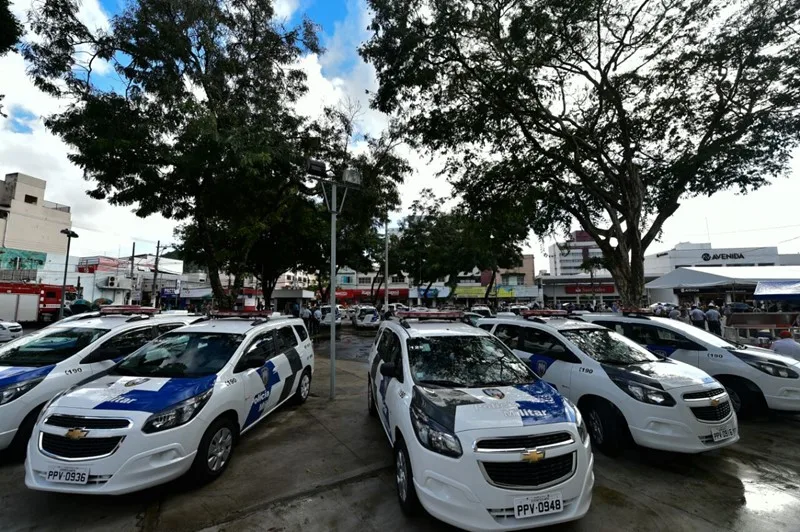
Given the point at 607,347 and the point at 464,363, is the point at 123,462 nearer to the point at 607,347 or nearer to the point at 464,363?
the point at 464,363

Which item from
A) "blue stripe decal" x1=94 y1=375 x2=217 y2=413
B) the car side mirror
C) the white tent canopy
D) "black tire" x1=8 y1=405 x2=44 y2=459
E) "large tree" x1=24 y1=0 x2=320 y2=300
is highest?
"large tree" x1=24 y1=0 x2=320 y2=300

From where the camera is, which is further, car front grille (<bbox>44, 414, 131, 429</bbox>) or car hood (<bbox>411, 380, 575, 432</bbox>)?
car front grille (<bbox>44, 414, 131, 429</bbox>)

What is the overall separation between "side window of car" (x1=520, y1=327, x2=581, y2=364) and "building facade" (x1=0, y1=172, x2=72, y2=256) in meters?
49.6

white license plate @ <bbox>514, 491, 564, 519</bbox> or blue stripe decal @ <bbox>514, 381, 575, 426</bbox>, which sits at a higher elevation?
blue stripe decal @ <bbox>514, 381, 575, 426</bbox>

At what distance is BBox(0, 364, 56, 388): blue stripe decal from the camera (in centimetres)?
443

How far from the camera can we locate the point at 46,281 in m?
34.8

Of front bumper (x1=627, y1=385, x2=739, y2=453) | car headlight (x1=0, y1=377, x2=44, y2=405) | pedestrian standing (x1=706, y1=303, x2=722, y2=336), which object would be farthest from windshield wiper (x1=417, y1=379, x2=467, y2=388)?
pedestrian standing (x1=706, y1=303, x2=722, y2=336)

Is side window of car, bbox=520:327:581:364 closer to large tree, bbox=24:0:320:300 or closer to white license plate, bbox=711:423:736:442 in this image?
white license plate, bbox=711:423:736:442

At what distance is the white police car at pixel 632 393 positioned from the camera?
4.31 meters

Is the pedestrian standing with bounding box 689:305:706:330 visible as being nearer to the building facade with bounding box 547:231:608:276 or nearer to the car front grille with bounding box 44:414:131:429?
the car front grille with bounding box 44:414:131:429

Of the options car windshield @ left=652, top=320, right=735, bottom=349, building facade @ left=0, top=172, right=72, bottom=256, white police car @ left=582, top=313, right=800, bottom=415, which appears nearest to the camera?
white police car @ left=582, top=313, right=800, bottom=415

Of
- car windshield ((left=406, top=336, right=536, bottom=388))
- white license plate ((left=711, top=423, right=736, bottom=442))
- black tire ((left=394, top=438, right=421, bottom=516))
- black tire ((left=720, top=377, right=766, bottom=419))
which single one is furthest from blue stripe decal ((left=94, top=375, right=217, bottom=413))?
black tire ((left=720, top=377, right=766, bottom=419))

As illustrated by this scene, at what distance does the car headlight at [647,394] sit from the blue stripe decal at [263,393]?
4737 millimetres

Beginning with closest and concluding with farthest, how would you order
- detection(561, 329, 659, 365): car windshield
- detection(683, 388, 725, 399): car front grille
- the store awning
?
detection(683, 388, 725, 399): car front grille, detection(561, 329, 659, 365): car windshield, the store awning
